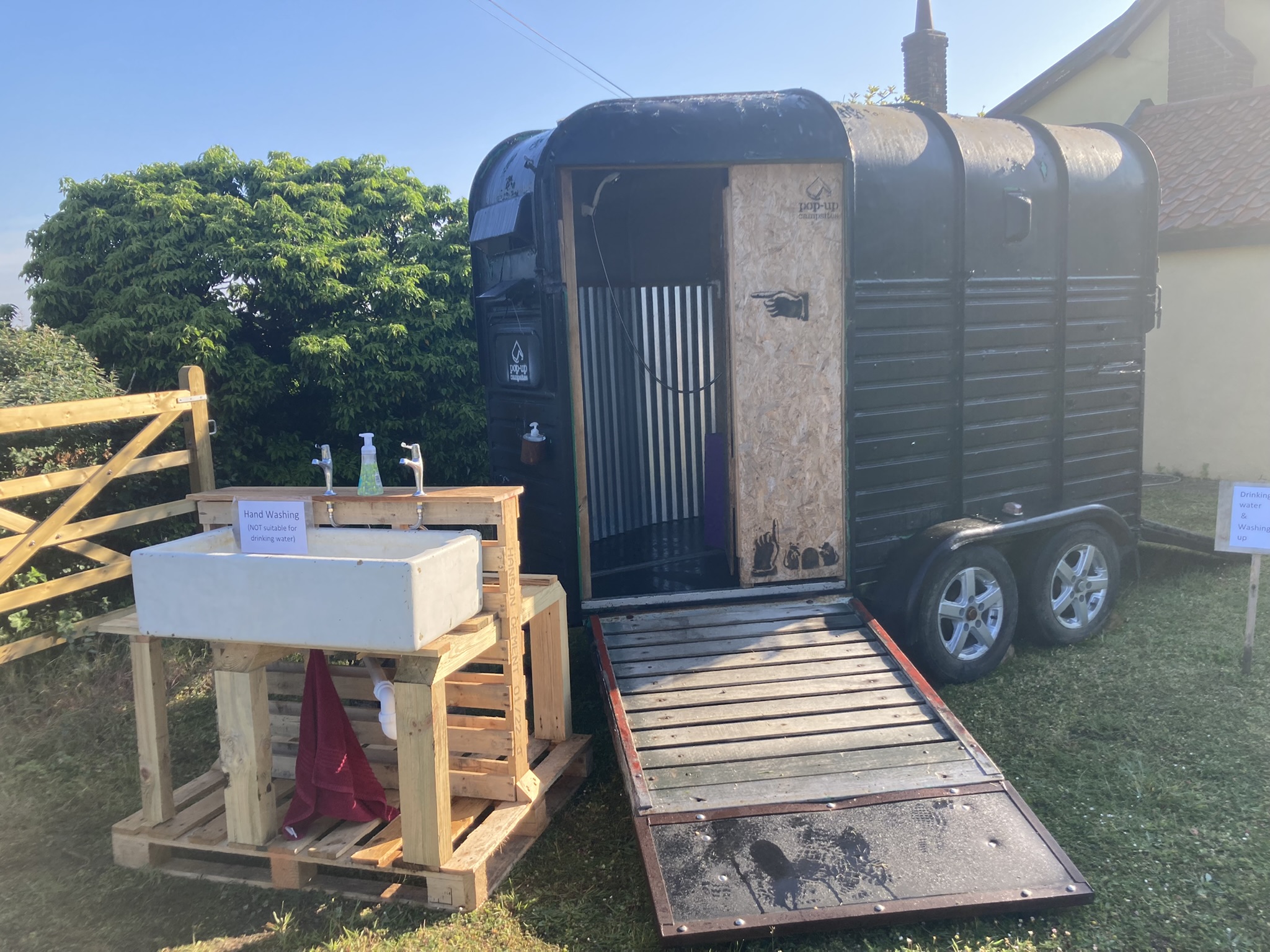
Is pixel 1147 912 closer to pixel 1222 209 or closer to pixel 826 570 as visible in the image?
pixel 826 570

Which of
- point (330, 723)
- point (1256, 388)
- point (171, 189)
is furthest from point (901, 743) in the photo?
point (1256, 388)

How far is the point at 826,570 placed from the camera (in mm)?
5719

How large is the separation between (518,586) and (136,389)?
655 centimetres

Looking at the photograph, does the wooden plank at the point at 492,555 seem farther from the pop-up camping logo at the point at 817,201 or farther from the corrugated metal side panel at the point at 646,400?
the corrugated metal side panel at the point at 646,400

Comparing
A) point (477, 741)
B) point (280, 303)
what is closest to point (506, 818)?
point (477, 741)

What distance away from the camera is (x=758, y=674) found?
496 cm

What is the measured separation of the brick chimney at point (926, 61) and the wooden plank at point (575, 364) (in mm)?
16903

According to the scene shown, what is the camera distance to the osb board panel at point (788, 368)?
5.34 meters

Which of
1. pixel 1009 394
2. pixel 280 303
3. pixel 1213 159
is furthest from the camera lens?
pixel 1213 159

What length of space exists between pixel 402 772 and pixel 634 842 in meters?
1.20

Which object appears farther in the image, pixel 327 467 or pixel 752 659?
pixel 752 659

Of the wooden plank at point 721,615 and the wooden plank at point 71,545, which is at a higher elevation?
the wooden plank at point 71,545

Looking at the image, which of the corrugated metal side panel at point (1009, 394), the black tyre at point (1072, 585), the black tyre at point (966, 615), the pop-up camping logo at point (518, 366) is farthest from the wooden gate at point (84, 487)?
the black tyre at point (1072, 585)

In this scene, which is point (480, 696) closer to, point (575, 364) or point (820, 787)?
point (820, 787)
